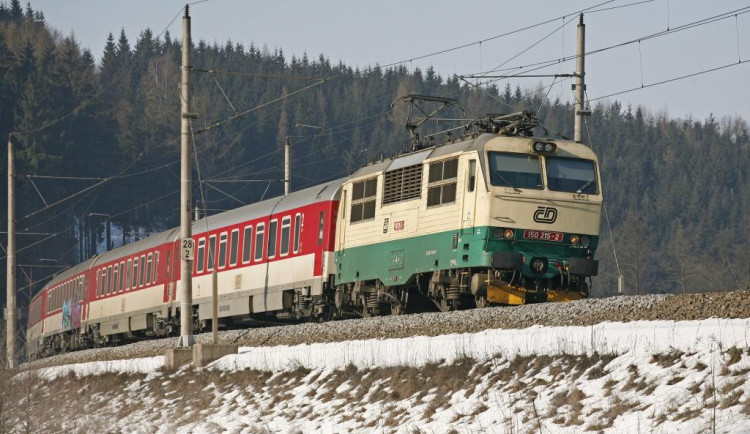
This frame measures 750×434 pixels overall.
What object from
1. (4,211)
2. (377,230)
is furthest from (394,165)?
(4,211)

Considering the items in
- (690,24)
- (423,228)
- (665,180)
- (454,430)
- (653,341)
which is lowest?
(454,430)

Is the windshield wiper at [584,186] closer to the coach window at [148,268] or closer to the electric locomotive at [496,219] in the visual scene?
the electric locomotive at [496,219]

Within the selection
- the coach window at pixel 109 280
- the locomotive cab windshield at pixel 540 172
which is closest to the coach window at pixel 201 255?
the coach window at pixel 109 280

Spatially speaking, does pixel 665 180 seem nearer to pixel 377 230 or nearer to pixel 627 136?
pixel 627 136

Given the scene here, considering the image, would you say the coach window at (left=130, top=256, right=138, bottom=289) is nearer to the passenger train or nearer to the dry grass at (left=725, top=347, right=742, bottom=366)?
the passenger train

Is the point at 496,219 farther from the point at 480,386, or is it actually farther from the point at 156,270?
the point at 156,270

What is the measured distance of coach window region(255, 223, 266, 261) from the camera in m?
33.1

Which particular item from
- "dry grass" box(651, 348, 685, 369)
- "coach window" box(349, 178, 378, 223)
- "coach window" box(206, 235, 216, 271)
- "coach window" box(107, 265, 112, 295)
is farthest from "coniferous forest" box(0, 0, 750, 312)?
"dry grass" box(651, 348, 685, 369)

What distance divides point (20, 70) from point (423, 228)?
9093 cm

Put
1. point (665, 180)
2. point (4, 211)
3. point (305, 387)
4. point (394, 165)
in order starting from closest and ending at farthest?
point (305, 387), point (394, 165), point (4, 211), point (665, 180)

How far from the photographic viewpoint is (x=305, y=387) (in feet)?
64.3

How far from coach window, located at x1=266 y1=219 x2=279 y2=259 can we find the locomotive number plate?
10563 mm

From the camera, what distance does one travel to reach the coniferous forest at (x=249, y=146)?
103 m

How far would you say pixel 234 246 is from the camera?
34.8 m
